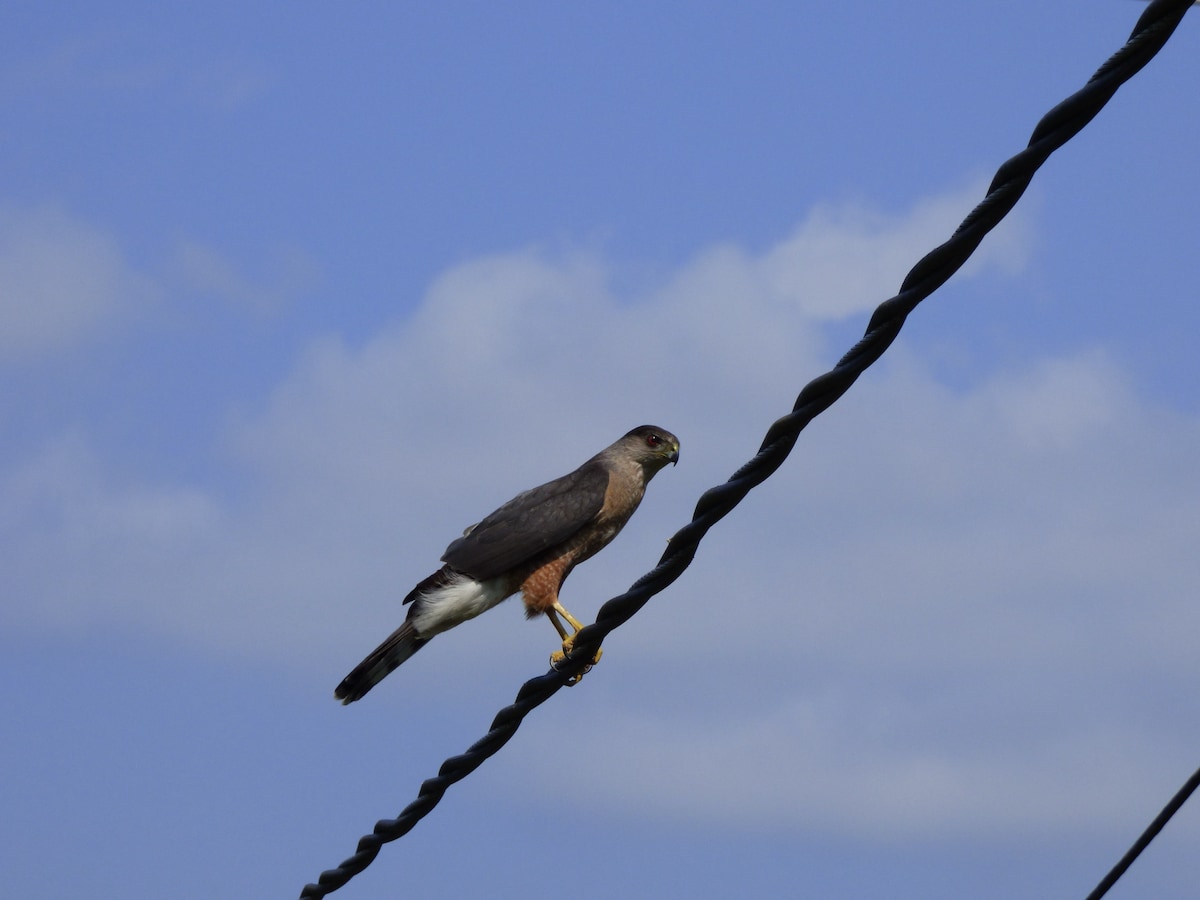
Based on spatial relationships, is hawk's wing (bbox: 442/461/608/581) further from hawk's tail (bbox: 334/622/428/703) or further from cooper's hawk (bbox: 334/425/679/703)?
hawk's tail (bbox: 334/622/428/703)

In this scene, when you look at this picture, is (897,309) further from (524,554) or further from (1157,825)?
(524,554)

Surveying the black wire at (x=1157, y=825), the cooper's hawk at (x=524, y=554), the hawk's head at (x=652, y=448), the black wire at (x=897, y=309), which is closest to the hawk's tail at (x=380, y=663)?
the cooper's hawk at (x=524, y=554)

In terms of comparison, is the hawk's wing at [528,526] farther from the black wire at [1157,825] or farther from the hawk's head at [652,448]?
the black wire at [1157,825]

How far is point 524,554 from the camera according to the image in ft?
26.7

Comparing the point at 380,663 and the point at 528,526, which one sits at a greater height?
the point at 528,526

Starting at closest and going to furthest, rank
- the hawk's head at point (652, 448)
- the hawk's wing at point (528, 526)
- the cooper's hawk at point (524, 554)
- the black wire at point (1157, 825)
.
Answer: the black wire at point (1157, 825) < the cooper's hawk at point (524, 554) < the hawk's wing at point (528, 526) < the hawk's head at point (652, 448)

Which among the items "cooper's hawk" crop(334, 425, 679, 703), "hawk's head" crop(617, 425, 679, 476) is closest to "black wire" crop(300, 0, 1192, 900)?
"cooper's hawk" crop(334, 425, 679, 703)

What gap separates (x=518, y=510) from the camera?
27.9 feet

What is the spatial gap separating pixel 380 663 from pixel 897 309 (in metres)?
5.51

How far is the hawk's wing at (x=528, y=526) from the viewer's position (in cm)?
816

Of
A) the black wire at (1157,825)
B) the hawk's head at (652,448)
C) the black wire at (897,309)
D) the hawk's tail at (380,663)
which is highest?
the hawk's head at (652,448)

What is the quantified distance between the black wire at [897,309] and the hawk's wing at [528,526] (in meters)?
4.28

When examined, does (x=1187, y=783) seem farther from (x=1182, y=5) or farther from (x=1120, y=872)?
(x=1182, y=5)

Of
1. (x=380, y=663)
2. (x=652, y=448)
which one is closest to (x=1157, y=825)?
(x=380, y=663)
